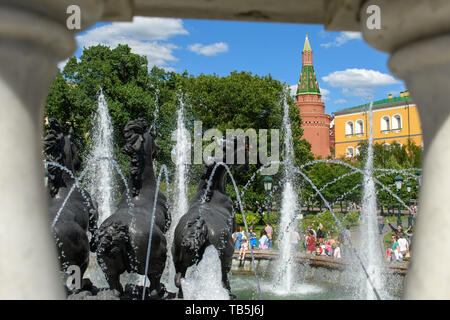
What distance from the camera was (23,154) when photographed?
1.50m

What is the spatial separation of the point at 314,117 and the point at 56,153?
77694 mm

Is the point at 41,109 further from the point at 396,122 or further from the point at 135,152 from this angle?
the point at 396,122

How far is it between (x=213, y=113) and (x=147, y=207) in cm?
2628

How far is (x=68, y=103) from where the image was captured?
28.1 metres

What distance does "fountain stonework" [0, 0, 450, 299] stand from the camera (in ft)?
4.81

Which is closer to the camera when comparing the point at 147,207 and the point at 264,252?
the point at 147,207

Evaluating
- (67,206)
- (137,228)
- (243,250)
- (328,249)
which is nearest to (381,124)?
(328,249)

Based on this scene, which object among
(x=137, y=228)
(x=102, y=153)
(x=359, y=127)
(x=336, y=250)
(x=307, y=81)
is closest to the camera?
(x=137, y=228)

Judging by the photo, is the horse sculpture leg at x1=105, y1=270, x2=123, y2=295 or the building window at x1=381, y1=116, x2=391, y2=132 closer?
the horse sculpture leg at x1=105, y1=270, x2=123, y2=295

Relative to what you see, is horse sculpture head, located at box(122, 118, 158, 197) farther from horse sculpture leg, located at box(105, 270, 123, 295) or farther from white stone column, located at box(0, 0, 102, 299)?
white stone column, located at box(0, 0, 102, 299)

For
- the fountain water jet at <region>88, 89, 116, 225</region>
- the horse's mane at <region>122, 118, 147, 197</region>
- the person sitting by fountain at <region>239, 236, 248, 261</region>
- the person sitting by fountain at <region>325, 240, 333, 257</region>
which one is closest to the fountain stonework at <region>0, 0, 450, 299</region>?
the horse's mane at <region>122, 118, 147, 197</region>

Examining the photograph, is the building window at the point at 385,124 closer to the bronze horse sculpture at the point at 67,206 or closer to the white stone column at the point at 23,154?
the bronze horse sculpture at the point at 67,206

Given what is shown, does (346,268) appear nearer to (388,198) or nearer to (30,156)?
(30,156)
